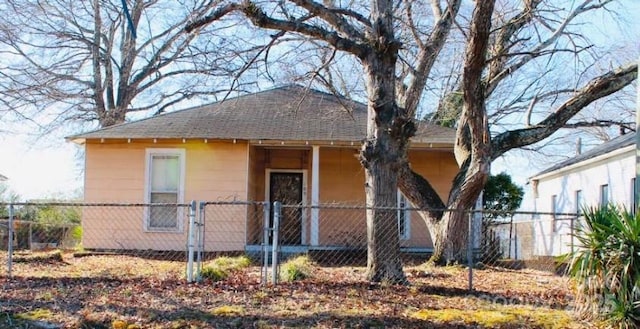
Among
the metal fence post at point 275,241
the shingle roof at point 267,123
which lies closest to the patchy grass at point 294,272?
the metal fence post at point 275,241

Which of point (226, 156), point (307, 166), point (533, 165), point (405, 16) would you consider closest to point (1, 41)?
point (226, 156)

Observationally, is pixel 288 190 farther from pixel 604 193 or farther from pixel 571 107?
pixel 604 193

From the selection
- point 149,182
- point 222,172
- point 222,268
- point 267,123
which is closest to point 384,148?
point 222,268

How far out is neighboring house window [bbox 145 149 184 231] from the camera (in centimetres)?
1434

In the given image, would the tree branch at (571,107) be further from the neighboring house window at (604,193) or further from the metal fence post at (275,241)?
the neighboring house window at (604,193)

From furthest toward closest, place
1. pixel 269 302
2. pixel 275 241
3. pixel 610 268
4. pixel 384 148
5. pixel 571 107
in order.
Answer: pixel 571 107, pixel 384 148, pixel 275 241, pixel 269 302, pixel 610 268

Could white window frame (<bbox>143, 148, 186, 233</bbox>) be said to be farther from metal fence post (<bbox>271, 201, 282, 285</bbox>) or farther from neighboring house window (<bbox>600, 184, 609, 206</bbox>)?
neighboring house window (<bbox>600, 184, 609, 206</bbox>)

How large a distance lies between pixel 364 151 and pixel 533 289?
345cm

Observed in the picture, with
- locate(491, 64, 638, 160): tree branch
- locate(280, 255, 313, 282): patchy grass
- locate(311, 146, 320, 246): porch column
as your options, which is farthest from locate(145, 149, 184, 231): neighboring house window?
locate(491, 64, 638, 160): tree branch

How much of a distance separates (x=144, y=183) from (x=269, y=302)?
792cm

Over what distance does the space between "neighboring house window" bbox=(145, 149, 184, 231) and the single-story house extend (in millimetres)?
24

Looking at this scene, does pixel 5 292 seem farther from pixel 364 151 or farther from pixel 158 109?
pixel 158 109

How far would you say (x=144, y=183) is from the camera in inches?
566

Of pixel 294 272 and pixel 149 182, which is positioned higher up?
pixel 149 182
